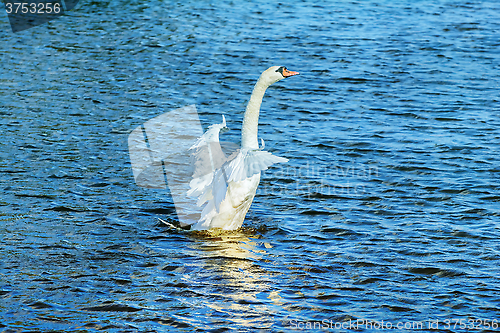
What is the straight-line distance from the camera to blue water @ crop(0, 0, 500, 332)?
7.89 m

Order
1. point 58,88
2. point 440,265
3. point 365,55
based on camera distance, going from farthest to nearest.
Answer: point 365,55 < point 58,88 < point 440,265

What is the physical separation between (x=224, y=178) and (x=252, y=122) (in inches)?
38.6

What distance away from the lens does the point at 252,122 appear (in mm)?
9648

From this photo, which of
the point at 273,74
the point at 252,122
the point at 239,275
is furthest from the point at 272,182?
the point at 239,275

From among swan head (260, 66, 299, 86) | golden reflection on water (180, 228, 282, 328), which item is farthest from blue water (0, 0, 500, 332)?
swan head (260, 66, 299, 86)

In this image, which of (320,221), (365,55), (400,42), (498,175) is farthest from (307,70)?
(320,221)

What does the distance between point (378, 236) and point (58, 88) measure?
34.8ft

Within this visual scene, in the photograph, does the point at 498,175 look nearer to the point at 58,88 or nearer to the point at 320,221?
the point at 320,221

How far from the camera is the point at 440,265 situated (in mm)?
8883

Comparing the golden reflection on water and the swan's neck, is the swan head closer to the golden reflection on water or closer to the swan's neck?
the swan's neck

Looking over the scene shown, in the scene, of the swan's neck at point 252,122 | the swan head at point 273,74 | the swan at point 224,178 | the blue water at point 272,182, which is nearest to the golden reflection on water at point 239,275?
the blue water at point 272,182

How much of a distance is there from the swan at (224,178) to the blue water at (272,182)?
1.14ft

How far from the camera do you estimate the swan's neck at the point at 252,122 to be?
9508mm

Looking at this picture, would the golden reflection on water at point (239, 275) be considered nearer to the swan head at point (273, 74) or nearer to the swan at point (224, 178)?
the swan at point (224, 178)
